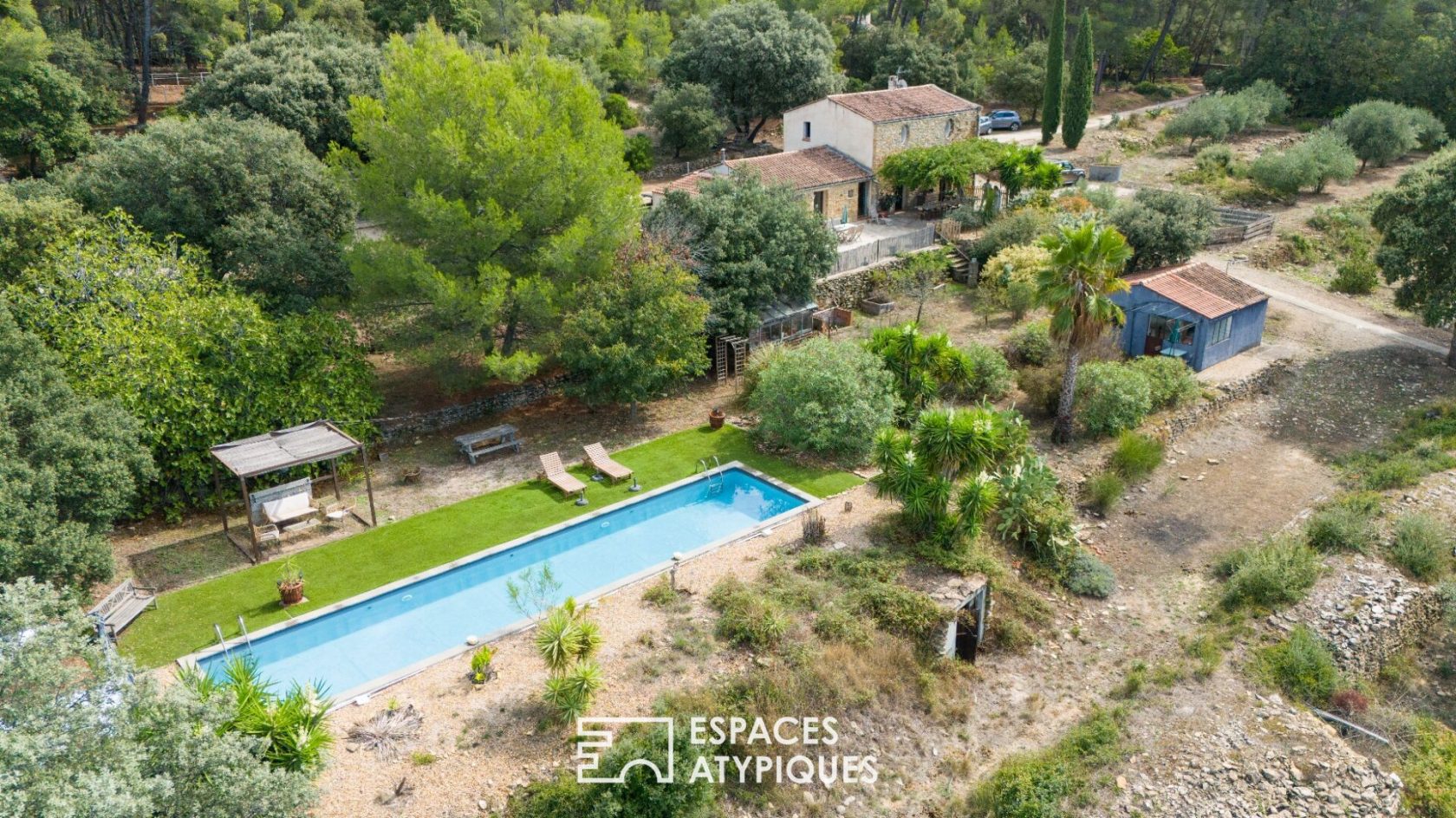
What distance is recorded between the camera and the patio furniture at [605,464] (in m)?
25.1

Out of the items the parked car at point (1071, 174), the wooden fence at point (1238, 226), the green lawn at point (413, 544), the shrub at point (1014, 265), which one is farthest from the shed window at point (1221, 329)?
the parked car at point (1071, 174)

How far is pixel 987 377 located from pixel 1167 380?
535cm

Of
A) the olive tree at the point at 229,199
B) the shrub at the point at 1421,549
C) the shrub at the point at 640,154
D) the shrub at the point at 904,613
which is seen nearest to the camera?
the shrub at the point at 904,613

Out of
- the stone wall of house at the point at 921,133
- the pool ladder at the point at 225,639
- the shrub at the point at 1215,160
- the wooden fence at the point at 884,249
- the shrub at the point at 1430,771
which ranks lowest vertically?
the shrub at the point at 1430,771

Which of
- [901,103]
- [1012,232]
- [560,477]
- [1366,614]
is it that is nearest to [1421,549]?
[1366,614]

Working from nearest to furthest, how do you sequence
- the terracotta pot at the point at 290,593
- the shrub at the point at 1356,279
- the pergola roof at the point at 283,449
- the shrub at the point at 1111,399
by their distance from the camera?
the terracotta pot at the point at 290,593, the pergola roof at the point at 283,449, the shrub at the point at 1111,399, the shrub at the point at 1356,279

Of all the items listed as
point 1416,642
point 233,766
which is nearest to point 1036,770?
point 1416,642

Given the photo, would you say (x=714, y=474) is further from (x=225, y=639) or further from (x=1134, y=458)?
(x=225, y=639)

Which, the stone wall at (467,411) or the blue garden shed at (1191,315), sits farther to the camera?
the blue garden shed at (1191,315)

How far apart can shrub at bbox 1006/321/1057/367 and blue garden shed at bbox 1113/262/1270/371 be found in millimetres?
3118

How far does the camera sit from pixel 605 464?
83.9ft

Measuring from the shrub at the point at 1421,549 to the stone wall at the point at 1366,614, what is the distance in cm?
42

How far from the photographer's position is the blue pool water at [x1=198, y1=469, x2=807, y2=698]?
18281 mm

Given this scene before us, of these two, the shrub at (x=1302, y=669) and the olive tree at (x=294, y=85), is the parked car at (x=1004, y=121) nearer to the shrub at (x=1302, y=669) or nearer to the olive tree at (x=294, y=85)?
the olive tree at (x=294, y=85)
